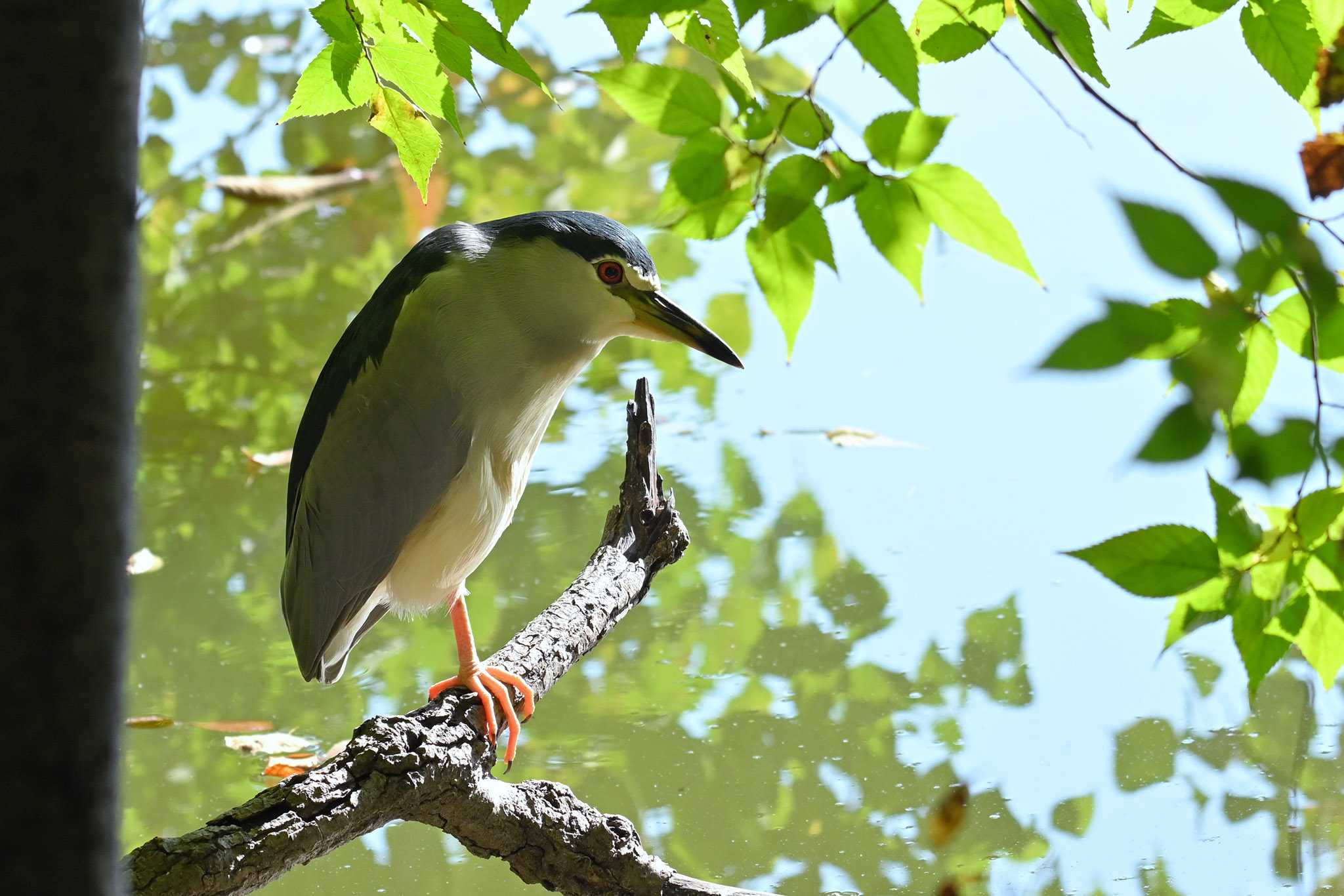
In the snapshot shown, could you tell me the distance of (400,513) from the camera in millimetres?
1274

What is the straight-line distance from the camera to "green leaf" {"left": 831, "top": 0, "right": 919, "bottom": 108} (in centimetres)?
58

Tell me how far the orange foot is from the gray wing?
0.48 ft

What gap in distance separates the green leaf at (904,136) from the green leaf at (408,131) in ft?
0.96

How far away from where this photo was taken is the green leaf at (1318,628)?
0.54m

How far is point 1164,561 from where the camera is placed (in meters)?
0.50

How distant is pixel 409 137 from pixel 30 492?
55 centimetres

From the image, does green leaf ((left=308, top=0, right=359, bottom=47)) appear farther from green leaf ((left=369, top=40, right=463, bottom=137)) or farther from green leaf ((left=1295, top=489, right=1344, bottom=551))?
green leaf ((left=1295, top=489, right=1344, bottom=551))

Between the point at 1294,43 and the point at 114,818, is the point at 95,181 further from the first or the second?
the point at 1294,43

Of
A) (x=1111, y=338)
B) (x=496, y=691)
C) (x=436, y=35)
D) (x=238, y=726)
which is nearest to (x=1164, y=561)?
(x=1111, y=338)

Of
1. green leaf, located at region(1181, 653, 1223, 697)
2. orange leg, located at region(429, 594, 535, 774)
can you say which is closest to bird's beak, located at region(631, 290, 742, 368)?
orange leg, located at region(429, 594, 535, 774)

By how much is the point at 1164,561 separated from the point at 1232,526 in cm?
3

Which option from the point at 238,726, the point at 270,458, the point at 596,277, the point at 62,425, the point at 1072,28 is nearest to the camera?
the point at 62,425

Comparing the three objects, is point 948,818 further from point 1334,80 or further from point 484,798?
point 484,798

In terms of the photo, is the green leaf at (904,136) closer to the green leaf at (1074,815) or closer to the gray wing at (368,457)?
the gray wing at (368,457)
